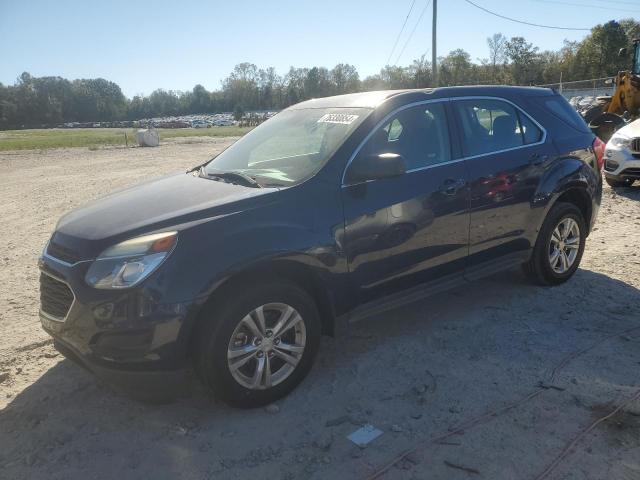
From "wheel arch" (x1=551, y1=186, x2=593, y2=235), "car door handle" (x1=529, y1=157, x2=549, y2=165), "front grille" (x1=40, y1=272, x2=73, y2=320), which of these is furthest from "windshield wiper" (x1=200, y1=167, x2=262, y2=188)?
"wheel arch" (x1=551, y1=186, x2=593, y2=235)

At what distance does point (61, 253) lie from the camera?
3152mm

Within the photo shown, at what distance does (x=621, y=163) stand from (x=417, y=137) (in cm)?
716

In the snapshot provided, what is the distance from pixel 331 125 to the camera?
3.88 m

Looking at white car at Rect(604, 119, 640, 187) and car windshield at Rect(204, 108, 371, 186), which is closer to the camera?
car windshield at Rect(204, 108, 371, 186)

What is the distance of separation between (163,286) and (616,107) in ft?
53.7

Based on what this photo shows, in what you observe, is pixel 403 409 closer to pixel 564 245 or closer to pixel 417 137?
pixel 417 137

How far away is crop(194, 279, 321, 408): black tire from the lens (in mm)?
2936

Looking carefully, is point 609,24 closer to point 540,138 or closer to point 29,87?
point 540,138

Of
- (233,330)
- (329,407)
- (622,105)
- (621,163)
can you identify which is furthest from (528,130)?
(622,105)

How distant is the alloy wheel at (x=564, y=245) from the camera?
4891 mm

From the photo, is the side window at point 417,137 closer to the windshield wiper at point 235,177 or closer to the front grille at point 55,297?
the windshield wiper at point 235,177

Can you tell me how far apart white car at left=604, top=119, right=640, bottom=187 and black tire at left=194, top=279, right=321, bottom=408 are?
8.31m

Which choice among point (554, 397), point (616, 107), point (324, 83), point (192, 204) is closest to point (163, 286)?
point (192, 204)

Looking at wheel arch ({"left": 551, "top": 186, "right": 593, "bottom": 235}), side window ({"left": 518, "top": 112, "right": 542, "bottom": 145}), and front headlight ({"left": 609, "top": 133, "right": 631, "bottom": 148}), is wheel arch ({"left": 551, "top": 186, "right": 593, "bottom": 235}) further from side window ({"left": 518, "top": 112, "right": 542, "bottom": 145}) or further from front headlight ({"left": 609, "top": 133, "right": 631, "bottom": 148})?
front headlight ({"left": 609, "top": 133, "right": 631, "bottom": 148})
